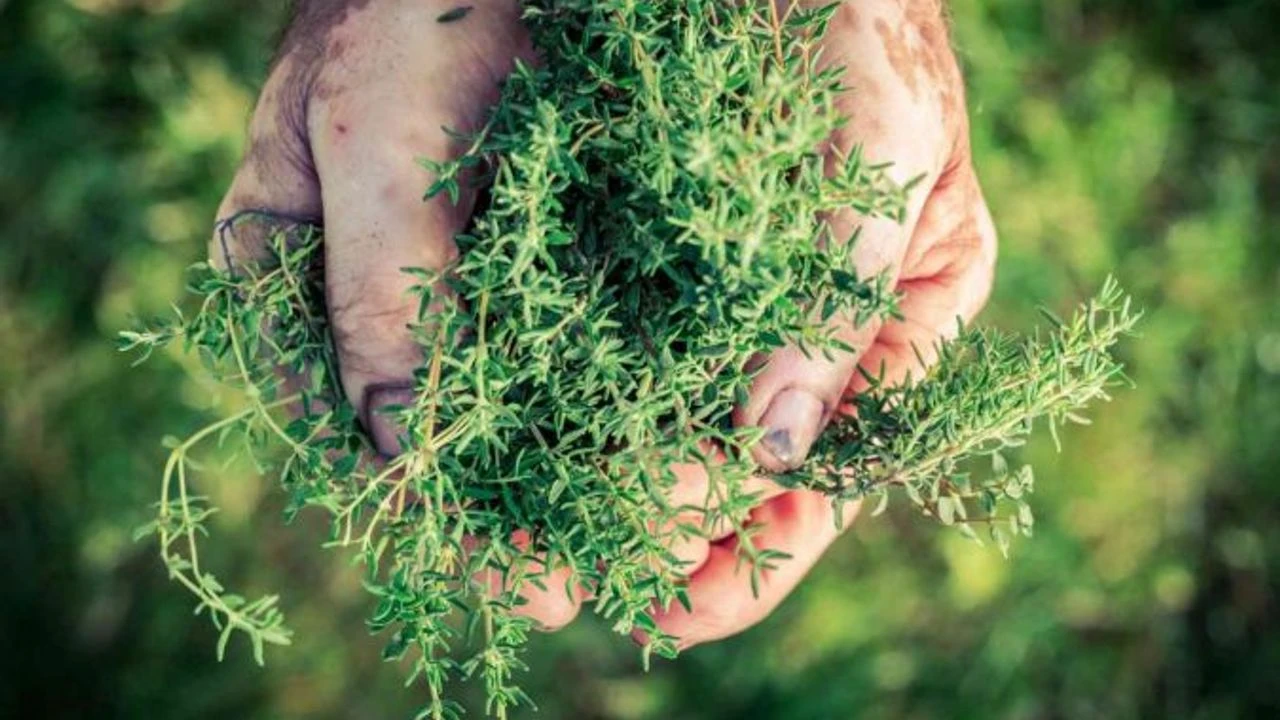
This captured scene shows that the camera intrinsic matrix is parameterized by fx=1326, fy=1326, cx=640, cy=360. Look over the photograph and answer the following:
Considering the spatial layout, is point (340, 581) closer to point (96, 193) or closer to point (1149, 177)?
point (96, 193)

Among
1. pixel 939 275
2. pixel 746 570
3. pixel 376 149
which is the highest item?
pixel 376 149

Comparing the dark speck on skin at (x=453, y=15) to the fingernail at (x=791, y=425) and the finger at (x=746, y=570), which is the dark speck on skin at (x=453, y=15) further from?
the finger at (x=746, y=570)

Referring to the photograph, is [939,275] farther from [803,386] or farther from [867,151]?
[803,386]

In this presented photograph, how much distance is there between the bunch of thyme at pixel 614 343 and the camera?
4.95 feet

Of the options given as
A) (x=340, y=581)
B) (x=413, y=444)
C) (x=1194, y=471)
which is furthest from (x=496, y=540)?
(x=1194, y=471)

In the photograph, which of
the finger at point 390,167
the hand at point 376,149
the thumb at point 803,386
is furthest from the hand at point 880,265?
the finger at point 390,167

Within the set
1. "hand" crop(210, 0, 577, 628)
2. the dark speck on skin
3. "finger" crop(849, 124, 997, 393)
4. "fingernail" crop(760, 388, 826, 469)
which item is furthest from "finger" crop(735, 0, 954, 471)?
the dark speck on skin

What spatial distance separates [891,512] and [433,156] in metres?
2.14

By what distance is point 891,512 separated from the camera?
144 inches

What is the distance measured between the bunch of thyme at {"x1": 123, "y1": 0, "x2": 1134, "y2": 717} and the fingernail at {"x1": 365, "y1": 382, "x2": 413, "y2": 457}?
0.09m

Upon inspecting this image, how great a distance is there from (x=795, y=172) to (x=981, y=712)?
2272 mm

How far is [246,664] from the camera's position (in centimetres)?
354

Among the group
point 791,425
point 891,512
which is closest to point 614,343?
point 791,425

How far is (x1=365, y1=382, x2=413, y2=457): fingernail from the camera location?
6.23 feet
